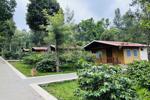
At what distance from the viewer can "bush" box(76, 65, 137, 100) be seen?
20.4ft

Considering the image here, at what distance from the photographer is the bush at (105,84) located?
20.4ft

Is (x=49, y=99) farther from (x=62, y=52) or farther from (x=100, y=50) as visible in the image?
(x=100, y=50)

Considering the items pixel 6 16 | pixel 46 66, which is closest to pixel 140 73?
pixel 46 66

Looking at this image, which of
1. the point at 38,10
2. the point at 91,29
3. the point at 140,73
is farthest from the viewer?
the point at 91,29

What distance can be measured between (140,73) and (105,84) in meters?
4.28

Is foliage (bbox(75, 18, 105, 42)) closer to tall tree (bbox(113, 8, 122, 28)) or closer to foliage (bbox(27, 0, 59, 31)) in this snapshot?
foliage (bbox(27, 0, 59, 31))

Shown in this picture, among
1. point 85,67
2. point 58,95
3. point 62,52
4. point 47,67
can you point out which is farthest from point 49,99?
point 62,52

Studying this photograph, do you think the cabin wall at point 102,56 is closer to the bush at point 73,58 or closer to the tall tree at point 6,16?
the bush at point 73,58

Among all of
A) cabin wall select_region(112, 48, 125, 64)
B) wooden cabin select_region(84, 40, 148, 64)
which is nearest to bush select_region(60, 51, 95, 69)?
wooden cabin select_region(84, 40, 148, 64)

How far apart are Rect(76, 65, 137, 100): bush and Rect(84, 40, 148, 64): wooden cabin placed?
20164 mm

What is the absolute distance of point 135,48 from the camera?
98.6ft

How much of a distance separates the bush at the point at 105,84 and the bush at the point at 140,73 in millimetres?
2560

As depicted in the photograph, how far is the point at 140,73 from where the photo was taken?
9938mm

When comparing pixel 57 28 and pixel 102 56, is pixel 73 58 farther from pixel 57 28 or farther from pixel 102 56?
pixel 102 56
